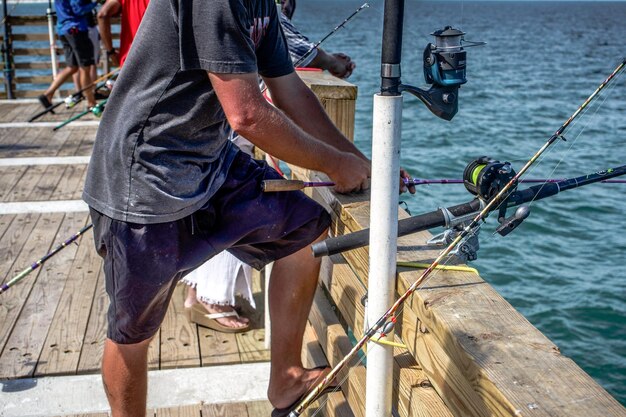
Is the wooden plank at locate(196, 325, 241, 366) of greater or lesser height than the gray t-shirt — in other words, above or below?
below

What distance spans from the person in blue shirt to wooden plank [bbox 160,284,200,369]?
643 cm

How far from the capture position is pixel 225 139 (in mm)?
2479

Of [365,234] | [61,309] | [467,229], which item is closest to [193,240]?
[365,234]

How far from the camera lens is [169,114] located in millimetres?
2268

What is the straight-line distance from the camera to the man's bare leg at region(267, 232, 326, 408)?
8.63 ft

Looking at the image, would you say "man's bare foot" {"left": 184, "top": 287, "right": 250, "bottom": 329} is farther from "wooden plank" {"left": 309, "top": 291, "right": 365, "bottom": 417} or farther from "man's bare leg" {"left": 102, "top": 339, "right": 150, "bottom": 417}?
"man's bare leg" {"left": 102, "top": 339, "right": 150, "bottom": 417}

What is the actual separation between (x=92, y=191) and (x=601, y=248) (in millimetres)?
7343

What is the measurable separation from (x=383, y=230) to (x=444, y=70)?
448mm

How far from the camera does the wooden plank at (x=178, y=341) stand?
355cm

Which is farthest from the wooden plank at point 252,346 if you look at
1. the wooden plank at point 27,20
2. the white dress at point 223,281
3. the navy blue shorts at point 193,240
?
the wooden plank at point 27,20

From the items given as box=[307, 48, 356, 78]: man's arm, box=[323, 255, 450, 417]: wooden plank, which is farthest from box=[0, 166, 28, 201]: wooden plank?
box=[323, 255, 450, 417]: wooden plank

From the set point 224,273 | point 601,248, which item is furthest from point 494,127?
point 224,273

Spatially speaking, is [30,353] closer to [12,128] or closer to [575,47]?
[12,128]

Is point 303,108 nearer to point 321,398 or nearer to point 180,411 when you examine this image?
point 321,398
